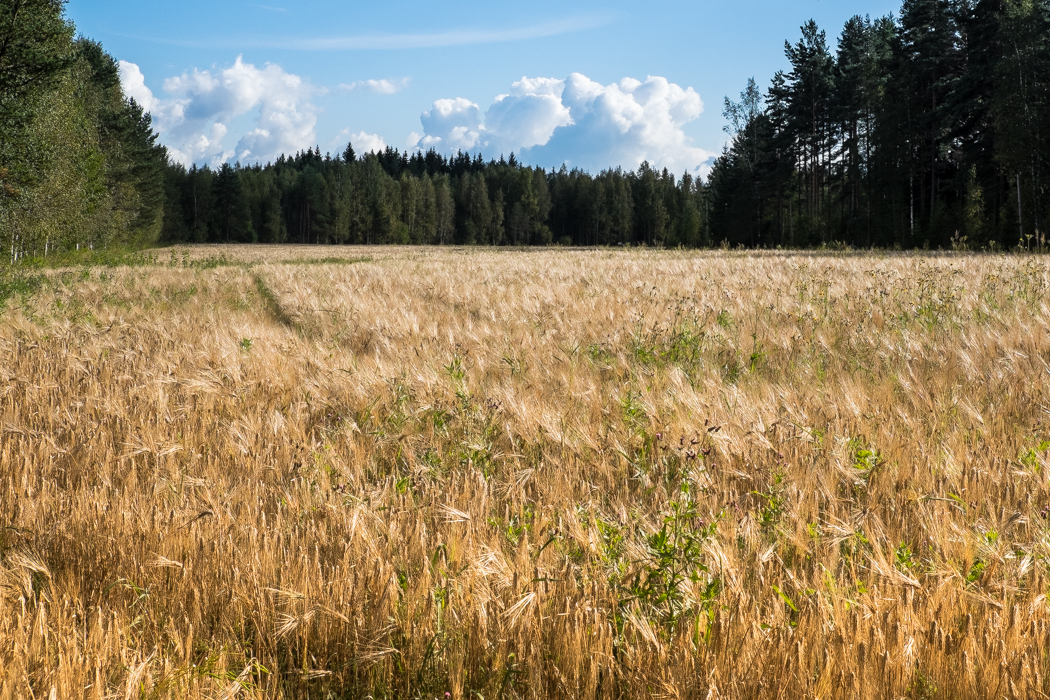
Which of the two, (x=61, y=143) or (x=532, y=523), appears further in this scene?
(x=61, y=143)

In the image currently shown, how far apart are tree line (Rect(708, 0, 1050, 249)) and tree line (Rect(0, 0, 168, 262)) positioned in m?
26.2

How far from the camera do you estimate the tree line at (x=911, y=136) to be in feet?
99.7

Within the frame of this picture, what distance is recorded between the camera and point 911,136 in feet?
130

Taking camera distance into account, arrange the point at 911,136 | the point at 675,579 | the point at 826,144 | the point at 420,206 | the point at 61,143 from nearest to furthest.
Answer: the point at 675,579 → the point at 61,143 → the point at 911,136 → the point at 826,144 → the point at 420,206

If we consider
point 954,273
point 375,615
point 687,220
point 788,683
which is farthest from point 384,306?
point 687,220

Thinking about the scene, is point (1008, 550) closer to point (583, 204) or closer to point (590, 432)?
point (590, 432)

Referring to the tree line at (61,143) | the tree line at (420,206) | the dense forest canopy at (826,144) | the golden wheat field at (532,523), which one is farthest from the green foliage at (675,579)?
the tree line at (420,206)

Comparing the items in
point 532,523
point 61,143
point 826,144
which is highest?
point 826,144

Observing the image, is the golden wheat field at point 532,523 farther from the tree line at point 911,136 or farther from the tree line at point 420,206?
the tree line at point 420,206

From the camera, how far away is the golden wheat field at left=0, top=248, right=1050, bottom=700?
65.7 inches

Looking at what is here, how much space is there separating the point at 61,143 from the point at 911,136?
4500 centimetres

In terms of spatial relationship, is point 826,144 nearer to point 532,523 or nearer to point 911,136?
point 911,136

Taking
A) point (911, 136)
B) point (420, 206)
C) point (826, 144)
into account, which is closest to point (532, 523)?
point (911, 136)

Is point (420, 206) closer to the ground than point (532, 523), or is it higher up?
higher up
